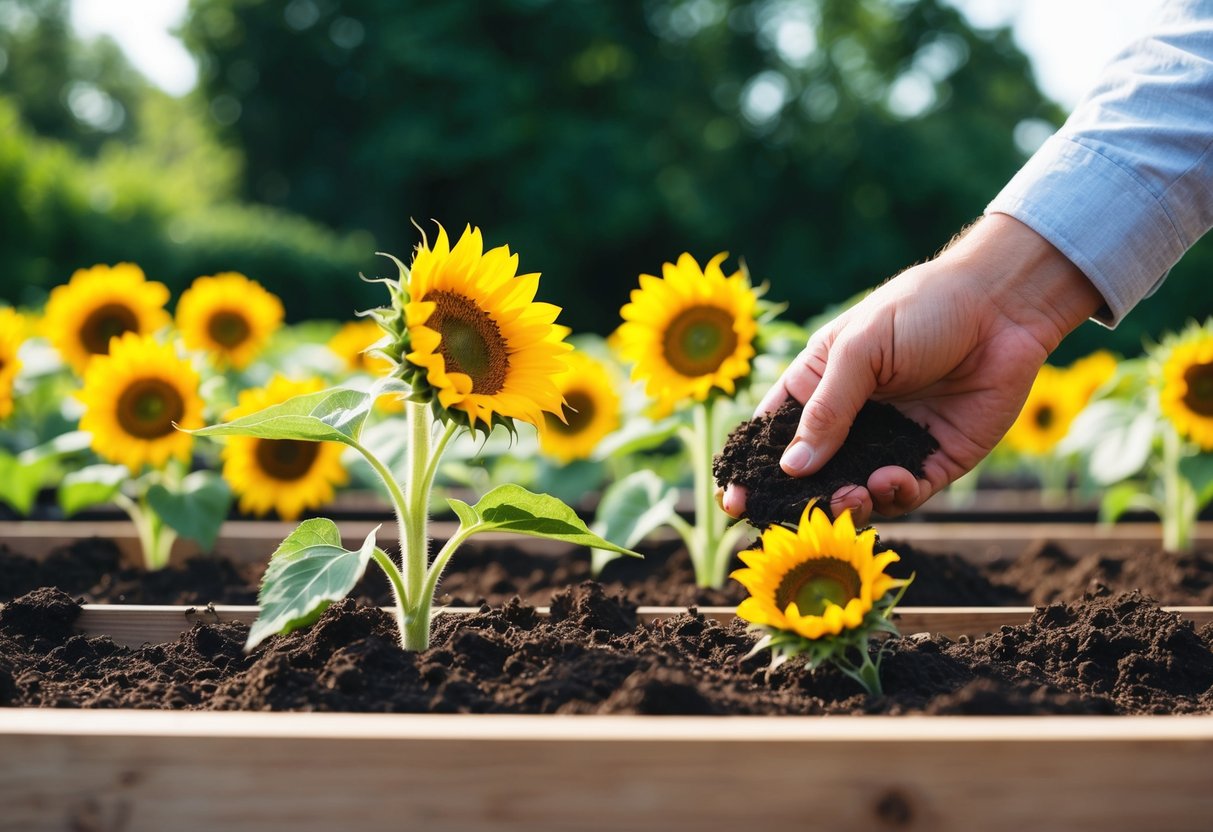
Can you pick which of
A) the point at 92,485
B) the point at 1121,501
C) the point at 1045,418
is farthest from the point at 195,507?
the point at 1045,418

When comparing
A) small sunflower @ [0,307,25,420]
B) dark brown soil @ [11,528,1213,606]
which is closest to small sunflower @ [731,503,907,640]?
dark brown soil @ [11,528,1213,606]

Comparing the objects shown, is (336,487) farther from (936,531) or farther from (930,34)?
(930,34)

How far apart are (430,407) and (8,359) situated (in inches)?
100

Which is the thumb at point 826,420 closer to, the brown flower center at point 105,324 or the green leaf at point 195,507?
the green leaf at point 195,507

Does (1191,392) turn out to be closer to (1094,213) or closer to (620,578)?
(1094,213)

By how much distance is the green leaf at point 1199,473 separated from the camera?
3041 mm

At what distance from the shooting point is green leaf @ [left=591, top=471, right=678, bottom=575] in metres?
2.55

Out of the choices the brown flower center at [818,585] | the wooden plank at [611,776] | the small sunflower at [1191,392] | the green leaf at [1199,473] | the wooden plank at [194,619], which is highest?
the small sunflower at [1191,392]

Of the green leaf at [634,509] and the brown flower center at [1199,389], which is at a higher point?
the brown flower center at [1199,389]

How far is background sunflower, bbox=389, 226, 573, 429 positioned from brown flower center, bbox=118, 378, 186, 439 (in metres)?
1.54

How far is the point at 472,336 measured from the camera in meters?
1.61

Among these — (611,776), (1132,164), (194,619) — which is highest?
(1132,164)

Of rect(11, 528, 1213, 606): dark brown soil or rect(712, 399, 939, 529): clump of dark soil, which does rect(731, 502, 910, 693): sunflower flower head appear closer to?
rect(712, 399, 939, 529): clump of dark soil

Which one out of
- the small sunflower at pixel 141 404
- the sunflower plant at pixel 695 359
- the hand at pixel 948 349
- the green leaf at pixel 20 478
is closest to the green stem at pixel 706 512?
the sunflower plant at pixel 695 359
